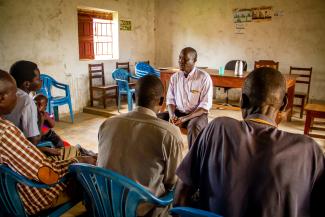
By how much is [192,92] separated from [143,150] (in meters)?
1.74

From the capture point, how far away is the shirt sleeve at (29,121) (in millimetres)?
1844

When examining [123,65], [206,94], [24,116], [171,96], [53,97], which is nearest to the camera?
[24,116]

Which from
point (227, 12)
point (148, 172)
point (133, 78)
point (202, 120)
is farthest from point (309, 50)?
point (148, 172)

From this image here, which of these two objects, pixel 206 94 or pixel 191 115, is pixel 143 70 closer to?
pixel 206 94

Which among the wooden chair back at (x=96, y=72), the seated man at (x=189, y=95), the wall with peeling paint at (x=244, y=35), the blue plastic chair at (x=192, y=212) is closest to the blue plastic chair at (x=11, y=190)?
the blue plastic chair at (x=192, y=212)

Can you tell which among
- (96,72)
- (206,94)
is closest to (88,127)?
(96,72)

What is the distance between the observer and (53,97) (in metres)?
4.70

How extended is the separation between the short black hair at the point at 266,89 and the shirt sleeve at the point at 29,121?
1.42m

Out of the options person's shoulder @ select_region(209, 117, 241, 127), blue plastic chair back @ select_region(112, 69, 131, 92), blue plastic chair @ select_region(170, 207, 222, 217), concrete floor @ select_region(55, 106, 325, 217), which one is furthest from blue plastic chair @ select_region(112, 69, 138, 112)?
blue plastic chair @ select_region(170, 207, 222, 217)

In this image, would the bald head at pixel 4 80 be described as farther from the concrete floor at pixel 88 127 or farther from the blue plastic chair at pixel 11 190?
the concrete floor at pixel 88 127

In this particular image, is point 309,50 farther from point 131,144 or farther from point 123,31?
point 131,144

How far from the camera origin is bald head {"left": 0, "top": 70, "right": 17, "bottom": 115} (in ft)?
4.74

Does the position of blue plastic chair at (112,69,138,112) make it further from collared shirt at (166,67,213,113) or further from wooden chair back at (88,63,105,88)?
collared shirt at (166,67,213,113)

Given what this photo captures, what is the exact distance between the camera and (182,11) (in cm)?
689
